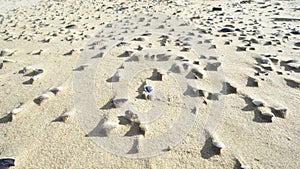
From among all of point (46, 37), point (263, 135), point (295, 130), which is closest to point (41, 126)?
point (263, 135)

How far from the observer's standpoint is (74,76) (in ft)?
8.59

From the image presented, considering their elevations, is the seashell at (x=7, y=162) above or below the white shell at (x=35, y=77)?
below

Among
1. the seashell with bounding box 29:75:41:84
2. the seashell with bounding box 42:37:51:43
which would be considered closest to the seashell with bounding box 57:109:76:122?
the seashell with bounding box 29:75:41:84

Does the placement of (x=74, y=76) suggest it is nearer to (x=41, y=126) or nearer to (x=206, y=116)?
(x=41, y=126)

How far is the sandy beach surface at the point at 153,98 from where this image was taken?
168cm

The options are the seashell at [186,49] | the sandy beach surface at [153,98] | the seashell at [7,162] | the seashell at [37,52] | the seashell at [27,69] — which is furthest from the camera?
the seashell at [37,52]

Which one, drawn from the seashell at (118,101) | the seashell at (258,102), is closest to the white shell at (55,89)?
the seashell at (118,101)

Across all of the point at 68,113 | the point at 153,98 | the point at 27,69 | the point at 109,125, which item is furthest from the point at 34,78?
the point at 153,98

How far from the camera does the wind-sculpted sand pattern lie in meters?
1.83

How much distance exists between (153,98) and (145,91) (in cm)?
13

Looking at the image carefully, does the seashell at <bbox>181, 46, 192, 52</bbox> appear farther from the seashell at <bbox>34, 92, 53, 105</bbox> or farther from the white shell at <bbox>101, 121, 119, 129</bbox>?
the seashell at <bbox>34, 92, 53, 105</bbox>

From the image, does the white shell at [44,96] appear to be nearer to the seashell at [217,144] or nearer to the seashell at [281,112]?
the seashell at [217,144]

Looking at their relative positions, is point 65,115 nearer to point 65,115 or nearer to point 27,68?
point 65,115

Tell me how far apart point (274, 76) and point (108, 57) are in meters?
1.81
